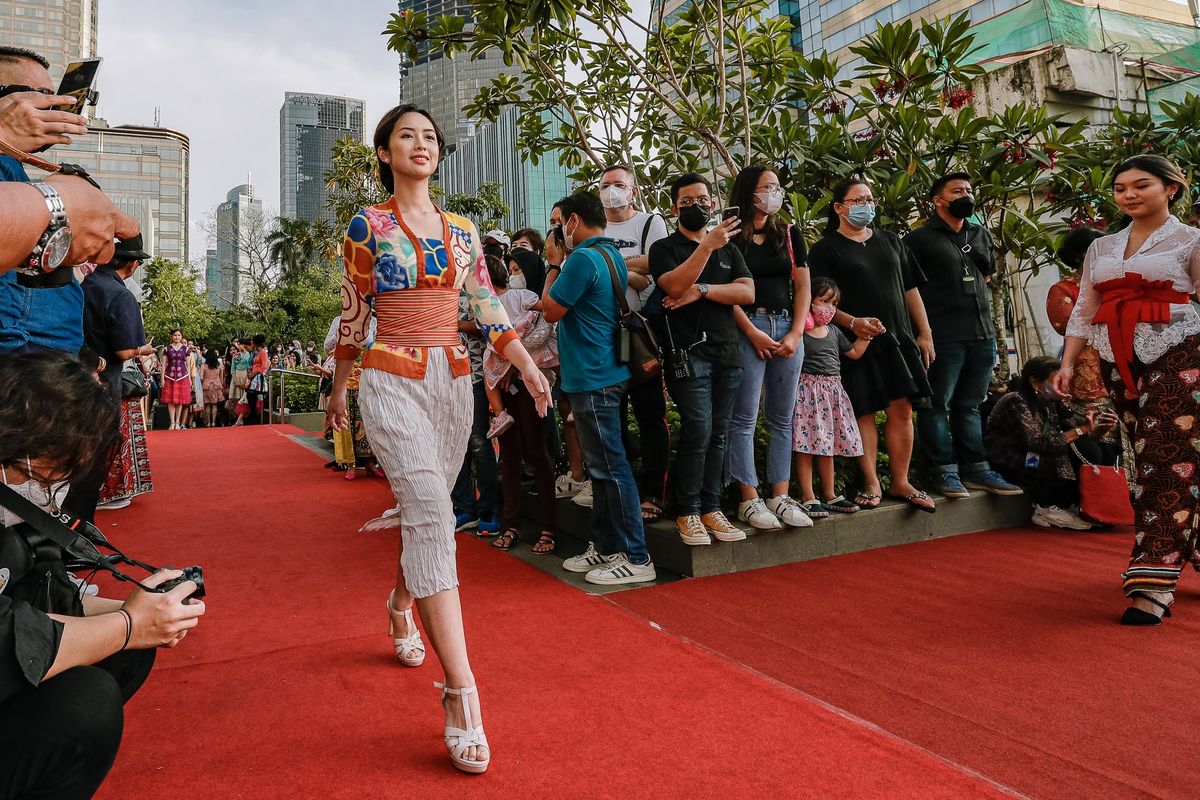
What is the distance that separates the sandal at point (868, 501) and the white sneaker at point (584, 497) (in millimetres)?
1496

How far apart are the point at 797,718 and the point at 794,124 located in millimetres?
5496

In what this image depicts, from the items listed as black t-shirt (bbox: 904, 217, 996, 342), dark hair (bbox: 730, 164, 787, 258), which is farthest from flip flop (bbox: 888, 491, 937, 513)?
dark hair (bbox: 730, 164, 787, 258)

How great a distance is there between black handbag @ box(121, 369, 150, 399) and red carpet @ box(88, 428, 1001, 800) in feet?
4.94

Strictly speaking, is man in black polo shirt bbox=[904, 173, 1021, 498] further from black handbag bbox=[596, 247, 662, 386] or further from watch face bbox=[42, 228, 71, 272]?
watch face bbox=[42, 228, 71, 272]

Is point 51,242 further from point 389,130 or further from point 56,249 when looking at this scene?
point 389,130

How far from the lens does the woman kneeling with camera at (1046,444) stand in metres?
4.58

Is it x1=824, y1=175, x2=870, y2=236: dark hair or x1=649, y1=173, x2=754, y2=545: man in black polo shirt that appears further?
x1=824, y1=175, x2=870, y2=236: dark hair

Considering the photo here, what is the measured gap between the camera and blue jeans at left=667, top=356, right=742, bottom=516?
358 cm

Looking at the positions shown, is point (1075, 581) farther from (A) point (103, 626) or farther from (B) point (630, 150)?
(B) point (630, 150)

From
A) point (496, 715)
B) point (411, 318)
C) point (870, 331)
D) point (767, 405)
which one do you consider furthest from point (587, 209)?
point (496, 715)

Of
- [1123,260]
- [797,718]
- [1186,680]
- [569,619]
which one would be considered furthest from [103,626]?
[1123,260]

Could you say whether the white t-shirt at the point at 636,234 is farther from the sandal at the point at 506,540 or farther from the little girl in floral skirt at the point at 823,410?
the sandal at the point at 506,540

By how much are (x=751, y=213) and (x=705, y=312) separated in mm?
677

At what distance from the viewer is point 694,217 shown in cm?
367
